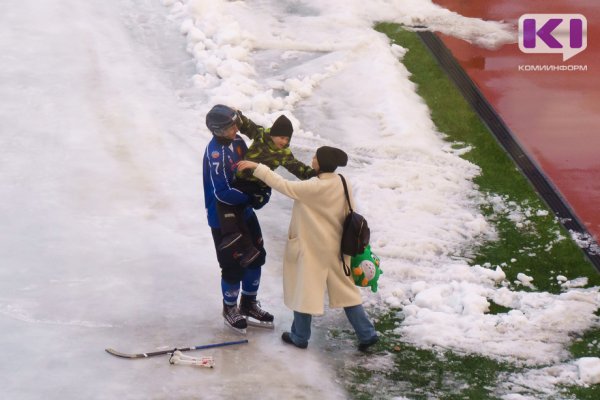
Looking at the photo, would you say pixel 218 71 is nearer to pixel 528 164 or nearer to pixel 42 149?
pixel 42 149

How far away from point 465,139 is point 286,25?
3.81 metres

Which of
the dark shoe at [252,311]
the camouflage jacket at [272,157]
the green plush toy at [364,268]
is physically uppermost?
the camouflage jacket at [272,157]

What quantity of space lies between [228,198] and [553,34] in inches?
326

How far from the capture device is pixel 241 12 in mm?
13719

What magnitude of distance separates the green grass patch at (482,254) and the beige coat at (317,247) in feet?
1.91

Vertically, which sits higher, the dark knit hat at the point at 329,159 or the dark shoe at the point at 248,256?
the dark knit hat at the point at 329,159

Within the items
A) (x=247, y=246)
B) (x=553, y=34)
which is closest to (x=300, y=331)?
(x=247, y=246)

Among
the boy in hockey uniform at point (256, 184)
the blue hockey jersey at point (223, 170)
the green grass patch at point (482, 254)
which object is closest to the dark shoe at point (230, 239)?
the boy in hockey uniform at point (256, 184)

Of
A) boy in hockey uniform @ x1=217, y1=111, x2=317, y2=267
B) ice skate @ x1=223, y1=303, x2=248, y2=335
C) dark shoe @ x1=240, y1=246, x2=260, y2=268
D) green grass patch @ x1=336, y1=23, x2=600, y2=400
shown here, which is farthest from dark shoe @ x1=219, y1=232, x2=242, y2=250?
green grass patch @ x1=336, y1=23, x2=600, y2=400

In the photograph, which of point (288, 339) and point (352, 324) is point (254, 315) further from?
point (352, 324)

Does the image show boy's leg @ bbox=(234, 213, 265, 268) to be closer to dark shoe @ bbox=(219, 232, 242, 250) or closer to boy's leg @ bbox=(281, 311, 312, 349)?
dark shoe @ bbox=(219, 232, 242, 250)

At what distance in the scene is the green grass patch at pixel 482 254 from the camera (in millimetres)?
6711

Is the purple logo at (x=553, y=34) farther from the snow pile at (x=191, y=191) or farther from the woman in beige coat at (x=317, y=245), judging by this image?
the woman in beige coat at (x=317, y=245)

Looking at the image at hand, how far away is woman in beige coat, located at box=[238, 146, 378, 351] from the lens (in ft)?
21.9
